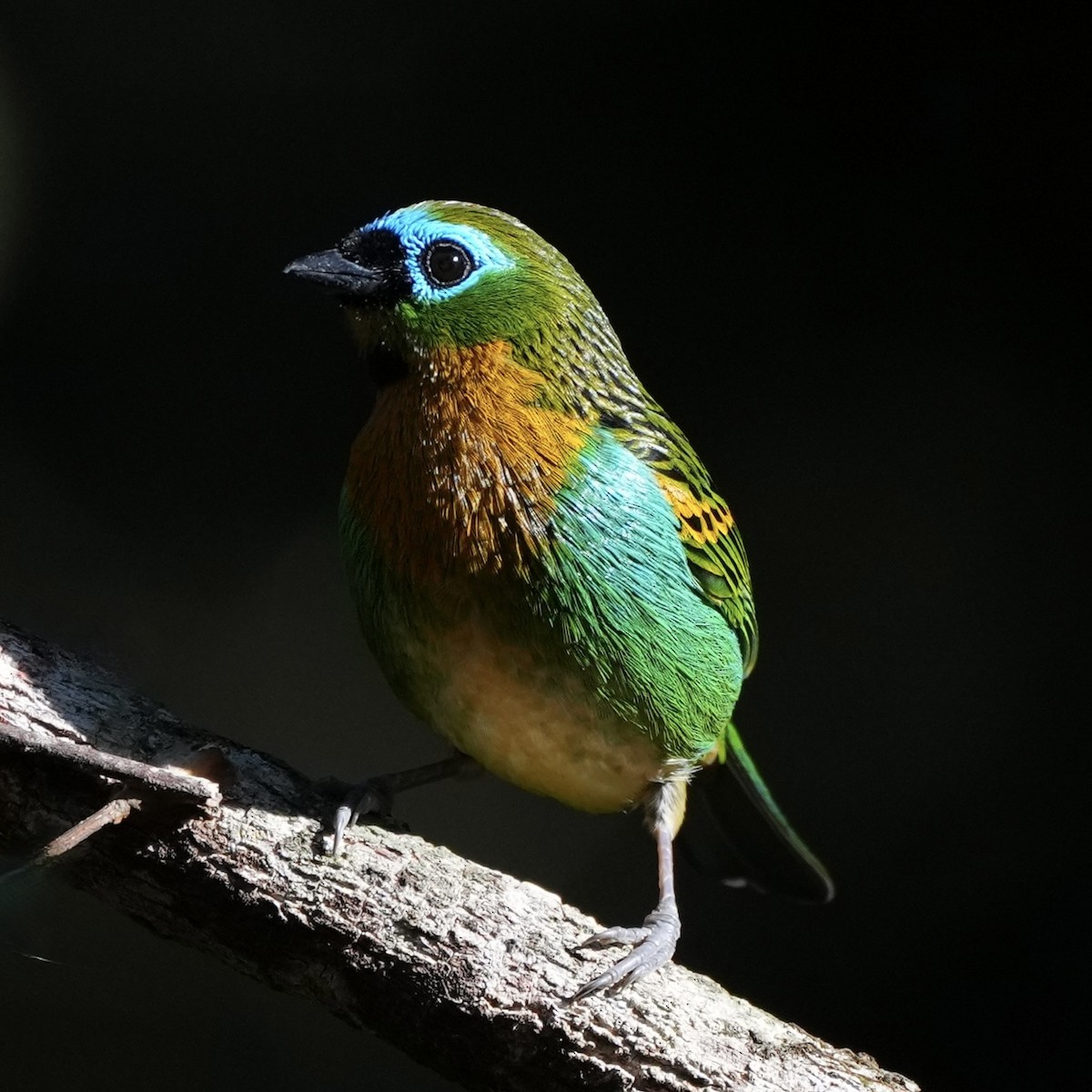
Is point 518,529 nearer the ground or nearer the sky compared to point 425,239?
nearer the ground

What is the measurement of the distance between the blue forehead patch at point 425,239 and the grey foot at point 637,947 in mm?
1005

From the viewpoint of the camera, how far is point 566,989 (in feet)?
5.96

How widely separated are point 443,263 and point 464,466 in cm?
33

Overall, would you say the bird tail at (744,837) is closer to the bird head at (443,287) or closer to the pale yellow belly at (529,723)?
the pale yellow belly at (529,723)

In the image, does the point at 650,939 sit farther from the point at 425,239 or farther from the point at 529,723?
the point at 425,239

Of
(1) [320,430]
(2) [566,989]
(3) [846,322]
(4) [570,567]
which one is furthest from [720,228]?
(2) [566,989]

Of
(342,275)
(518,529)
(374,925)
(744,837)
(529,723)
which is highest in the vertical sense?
(342,275)

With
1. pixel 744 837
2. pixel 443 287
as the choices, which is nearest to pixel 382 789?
pixel 443 287

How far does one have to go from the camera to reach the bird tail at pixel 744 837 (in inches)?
115

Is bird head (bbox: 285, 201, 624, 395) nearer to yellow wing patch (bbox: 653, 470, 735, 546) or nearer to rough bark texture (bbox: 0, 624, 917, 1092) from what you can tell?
yellow wing patch (bbox: 653, 470, 735, 546)

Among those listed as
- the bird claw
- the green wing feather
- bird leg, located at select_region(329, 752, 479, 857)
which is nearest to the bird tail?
the green wing feather

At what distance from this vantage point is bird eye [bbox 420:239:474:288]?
221cm

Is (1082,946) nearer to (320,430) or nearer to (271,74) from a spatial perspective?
(320,430)

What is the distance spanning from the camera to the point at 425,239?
2207 mm
